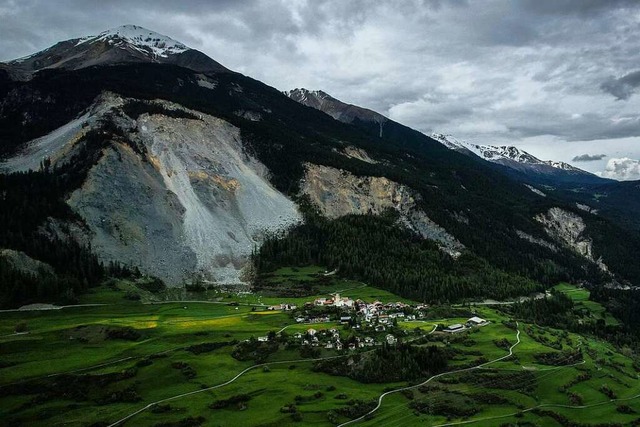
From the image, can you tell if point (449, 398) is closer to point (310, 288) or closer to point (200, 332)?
point (200, 332)

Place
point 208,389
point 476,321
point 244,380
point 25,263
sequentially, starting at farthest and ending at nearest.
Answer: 1. point 25,263
2. point 476,321
3. point 244,380
4. point 208,389

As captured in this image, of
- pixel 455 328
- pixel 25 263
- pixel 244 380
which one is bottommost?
pixel 244 380

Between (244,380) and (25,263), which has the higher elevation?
(25,263)

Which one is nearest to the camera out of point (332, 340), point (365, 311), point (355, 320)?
point (332, 340)

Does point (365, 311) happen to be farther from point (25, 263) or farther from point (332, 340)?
point (25, 263)

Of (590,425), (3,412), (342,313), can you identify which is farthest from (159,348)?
(590,425)

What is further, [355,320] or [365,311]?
[365,311]

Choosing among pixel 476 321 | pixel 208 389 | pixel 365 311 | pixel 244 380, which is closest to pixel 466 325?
pixel 476 321
